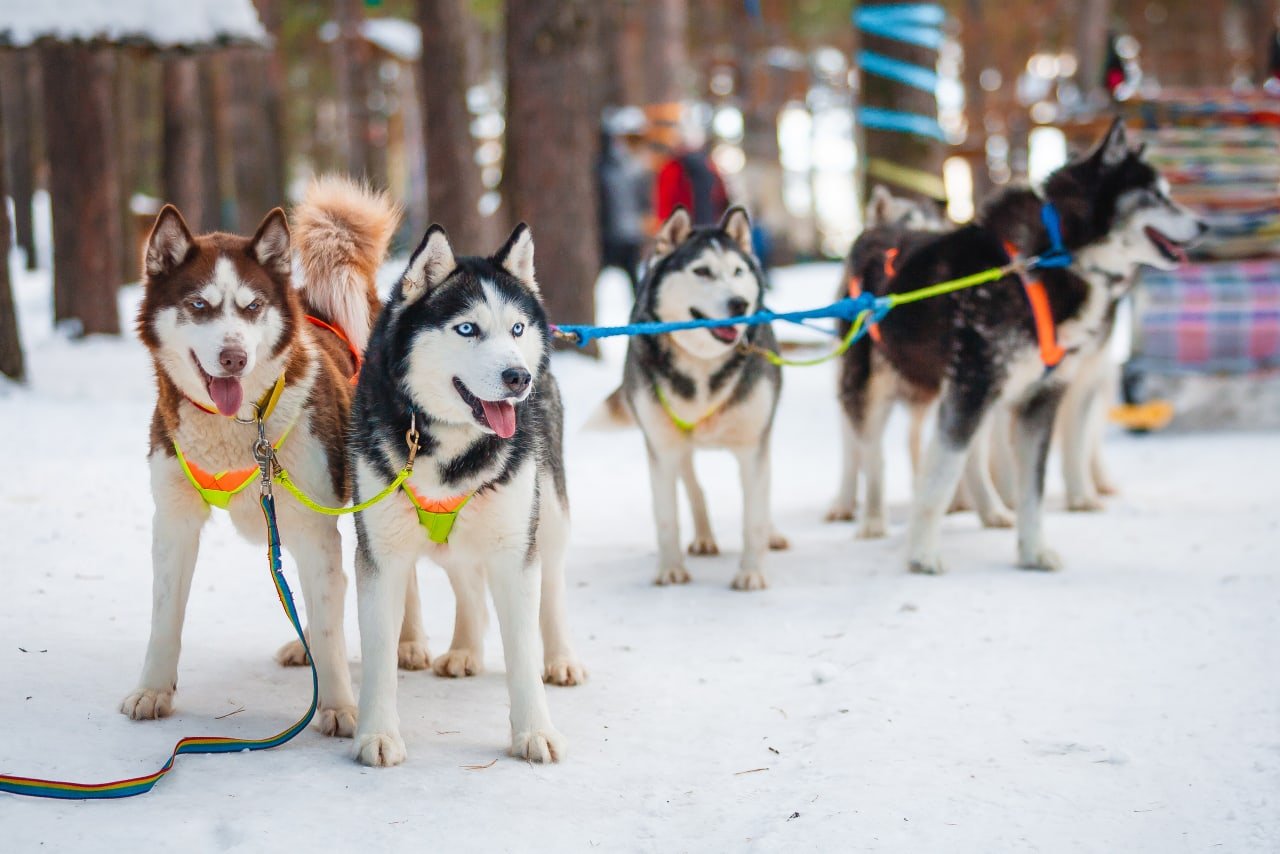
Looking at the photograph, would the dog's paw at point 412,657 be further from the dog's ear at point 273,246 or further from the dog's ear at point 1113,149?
the dog's ear at point 1113,149

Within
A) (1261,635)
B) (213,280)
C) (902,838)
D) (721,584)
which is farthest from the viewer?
(721,584)

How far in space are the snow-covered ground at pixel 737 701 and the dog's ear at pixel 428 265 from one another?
1.14 m

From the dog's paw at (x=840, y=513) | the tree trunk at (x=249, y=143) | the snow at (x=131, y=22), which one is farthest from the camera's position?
the tree trunk at (x=249, y=143)

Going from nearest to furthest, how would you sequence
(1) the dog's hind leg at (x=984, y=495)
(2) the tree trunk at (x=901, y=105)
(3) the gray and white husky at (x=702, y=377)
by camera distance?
(3) the gray and white husky at (x=702, y=377) → (1) the dog's hind leg at (x=984, y=495) → (2) the tree trunk at (x=901, y=105)

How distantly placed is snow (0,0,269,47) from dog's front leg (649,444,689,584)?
16.1 feet

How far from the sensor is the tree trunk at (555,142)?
343 inches

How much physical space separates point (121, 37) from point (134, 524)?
395 centimetres

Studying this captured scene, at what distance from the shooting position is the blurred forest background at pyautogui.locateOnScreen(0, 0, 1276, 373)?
8836mm

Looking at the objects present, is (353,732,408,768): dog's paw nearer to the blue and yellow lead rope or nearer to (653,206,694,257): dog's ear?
the blue and yellow lead rope

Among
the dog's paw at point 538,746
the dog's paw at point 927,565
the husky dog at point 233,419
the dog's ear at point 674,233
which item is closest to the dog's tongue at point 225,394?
the husky dog at point 233,419

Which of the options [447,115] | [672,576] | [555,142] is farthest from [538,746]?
[447,115]

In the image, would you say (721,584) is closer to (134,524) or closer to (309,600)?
(309,600)

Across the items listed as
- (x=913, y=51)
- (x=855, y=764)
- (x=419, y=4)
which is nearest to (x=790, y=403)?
(x=913, y=51)

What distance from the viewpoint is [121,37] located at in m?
7.43
